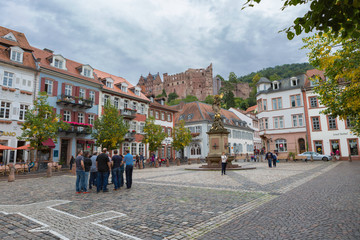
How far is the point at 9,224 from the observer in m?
5.41

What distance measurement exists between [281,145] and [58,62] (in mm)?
36479

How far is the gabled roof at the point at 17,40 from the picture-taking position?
26.7 meters

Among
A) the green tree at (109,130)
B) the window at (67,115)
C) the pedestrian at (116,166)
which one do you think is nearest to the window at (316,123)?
the green tree at (109,130)

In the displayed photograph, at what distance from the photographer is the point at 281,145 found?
42375 millimetres

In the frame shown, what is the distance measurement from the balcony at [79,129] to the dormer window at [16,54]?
865 centimetres

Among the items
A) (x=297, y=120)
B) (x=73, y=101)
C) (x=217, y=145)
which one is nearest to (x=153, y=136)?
(x=73, y=101)

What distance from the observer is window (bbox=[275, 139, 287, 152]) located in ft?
138

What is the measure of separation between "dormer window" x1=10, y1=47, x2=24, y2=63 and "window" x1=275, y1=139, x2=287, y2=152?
1543 inches

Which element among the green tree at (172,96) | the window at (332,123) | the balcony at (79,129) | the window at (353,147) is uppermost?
the green tree at (172,96)

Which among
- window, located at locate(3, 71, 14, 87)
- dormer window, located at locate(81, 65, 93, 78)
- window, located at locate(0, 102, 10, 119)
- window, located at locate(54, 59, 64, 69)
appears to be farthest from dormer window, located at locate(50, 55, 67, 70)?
window, located at locate(0, 102, 10, 119)

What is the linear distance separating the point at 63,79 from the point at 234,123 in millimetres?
41166

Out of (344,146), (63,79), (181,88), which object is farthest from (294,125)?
(181,88)

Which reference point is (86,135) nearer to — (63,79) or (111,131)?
(111,131)

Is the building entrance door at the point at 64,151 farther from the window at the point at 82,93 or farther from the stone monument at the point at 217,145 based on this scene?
the stone monument at the point at 217,145
